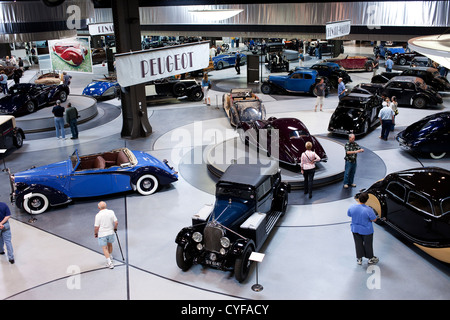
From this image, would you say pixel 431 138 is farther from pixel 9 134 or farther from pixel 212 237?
pixel 9 134

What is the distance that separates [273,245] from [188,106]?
13615 millimetres

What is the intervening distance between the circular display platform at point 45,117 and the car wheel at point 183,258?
39.7 ft

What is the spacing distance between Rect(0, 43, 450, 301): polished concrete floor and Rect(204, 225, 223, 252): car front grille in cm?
50

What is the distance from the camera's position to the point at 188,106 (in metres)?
21.0

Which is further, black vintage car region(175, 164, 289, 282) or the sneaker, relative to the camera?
the sneaker

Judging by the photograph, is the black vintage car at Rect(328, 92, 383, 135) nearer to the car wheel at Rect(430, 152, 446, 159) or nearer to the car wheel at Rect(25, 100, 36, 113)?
the car wheel at Rect(430, 152, 446, 159)

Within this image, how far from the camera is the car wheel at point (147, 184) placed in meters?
10.8

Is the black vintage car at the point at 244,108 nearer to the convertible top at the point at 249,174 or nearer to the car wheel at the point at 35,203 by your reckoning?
the convertible top at the point at 249,174

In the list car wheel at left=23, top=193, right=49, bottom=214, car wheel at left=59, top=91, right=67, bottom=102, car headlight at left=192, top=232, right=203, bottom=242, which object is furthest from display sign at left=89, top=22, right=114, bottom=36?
car headlight at left=192, top=232, right=203, bottom=242

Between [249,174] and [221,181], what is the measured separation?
67 centimetres

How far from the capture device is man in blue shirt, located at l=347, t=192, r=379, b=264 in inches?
291

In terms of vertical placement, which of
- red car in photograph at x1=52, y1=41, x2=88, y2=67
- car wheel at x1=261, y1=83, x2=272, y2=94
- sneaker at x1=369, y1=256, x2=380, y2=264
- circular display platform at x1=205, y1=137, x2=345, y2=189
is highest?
red car in photograph at x1=52, y1=41, x2=88, y2=67

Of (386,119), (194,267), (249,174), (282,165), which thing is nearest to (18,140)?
(282,165)
